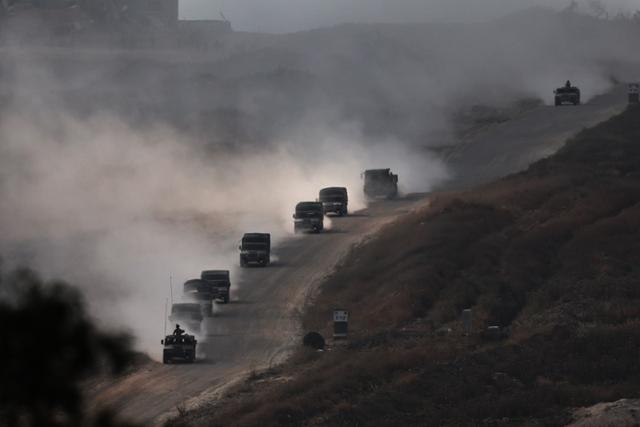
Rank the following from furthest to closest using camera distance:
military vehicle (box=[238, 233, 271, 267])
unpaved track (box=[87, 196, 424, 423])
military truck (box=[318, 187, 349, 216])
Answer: military truck (box=[318, 187, 349, 216]) < military vehicle (box=[238, 233, 271, 267]) < unpaved track (box=[87, 196, 424, 423])

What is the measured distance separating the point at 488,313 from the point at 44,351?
51236 mm

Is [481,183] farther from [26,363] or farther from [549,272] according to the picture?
[26,363]

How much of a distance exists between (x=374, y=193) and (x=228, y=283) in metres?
36.9

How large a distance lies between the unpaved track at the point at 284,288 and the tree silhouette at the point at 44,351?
37155 mm

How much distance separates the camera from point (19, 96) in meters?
151

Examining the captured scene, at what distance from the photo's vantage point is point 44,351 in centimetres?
574

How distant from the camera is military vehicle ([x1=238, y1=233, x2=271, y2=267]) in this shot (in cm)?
7744

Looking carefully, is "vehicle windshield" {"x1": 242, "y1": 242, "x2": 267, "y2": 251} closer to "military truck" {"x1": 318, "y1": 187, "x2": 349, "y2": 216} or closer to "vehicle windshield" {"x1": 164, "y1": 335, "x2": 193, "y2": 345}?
"military truck" {"x1": 318, "y1": 187, "x2": 349, "y2": 216}

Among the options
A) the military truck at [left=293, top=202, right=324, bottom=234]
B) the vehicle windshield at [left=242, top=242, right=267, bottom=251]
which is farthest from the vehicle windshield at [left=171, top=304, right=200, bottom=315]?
the military truck at [left=293, top=202, right=324, bottom=234]

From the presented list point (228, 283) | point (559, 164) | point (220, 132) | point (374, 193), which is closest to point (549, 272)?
point (228, 283)

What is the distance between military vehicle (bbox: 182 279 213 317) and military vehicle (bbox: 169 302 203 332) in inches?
114

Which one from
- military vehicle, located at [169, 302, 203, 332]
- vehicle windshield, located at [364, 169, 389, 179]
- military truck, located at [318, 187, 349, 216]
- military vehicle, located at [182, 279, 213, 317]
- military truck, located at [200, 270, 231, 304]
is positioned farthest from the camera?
vehicle windshield, located at [364, 169, 389, 179]

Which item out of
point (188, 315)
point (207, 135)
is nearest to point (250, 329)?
point (188, 315)

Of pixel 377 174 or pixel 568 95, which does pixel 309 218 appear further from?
pixel 568 95
